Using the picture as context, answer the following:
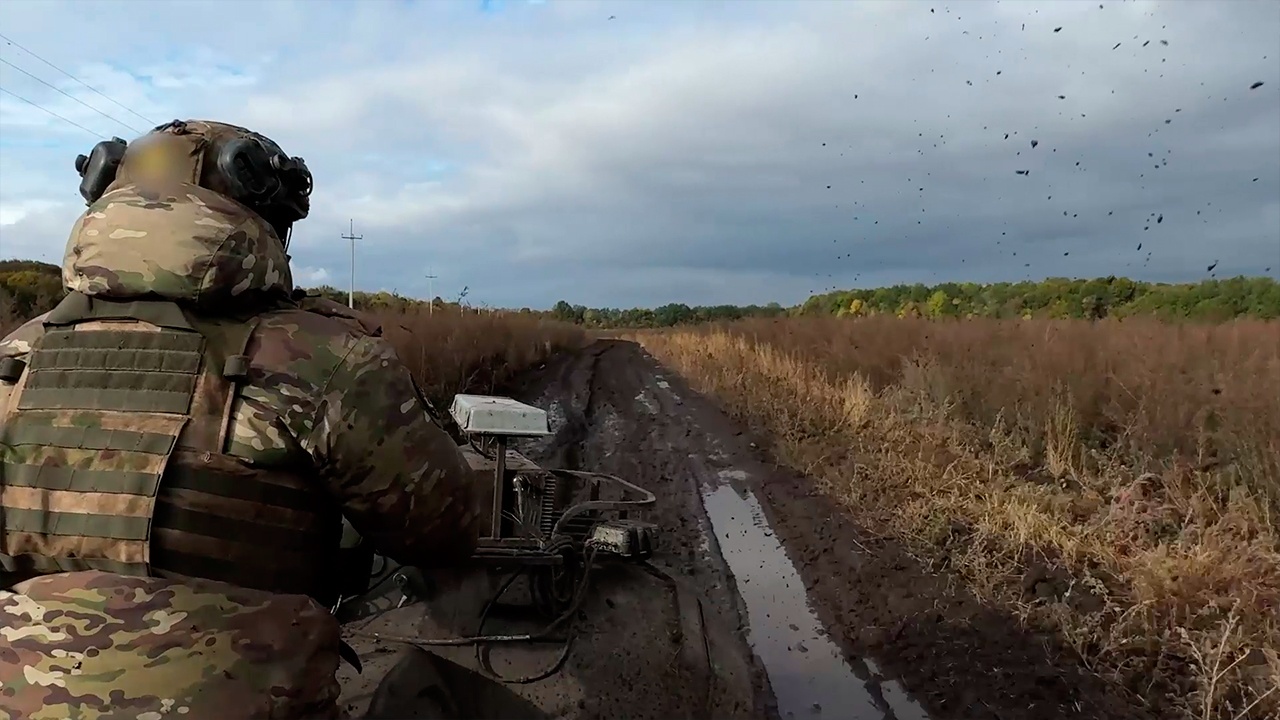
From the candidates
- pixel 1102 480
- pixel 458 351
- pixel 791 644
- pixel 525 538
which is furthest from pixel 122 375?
pixel 458 351

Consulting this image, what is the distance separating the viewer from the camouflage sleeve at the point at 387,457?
214cm

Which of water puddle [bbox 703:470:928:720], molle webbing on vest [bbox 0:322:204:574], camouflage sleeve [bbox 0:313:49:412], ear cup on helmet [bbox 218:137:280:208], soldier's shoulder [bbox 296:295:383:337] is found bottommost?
water puddle [bbox 703:470:928:720]

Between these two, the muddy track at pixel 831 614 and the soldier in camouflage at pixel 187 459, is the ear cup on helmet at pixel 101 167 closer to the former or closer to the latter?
the soldier in camouflage at pixel 187 459

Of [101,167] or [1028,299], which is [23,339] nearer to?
[101,167]

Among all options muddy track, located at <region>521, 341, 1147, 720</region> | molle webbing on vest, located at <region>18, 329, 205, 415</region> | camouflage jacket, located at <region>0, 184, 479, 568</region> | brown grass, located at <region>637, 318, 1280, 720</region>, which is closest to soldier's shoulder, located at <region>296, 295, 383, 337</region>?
camouflage jacket, located at <region>0, 184, 479, 568</region>

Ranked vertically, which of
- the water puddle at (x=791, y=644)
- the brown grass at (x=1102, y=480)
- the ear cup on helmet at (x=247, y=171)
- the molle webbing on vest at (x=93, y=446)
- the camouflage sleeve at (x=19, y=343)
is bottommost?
the water puddle at (x=791, y=644)

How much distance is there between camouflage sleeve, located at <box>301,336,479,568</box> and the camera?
2.14m

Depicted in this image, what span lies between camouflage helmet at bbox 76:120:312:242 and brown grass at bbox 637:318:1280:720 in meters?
4.32

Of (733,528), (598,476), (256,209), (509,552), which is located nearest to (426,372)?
(733,528)

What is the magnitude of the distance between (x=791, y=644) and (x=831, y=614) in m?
0.56

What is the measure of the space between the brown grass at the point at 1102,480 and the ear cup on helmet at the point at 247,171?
14.2 feet

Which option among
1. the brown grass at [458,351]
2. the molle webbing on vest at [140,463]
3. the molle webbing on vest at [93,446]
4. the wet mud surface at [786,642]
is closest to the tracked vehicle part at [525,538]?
the wet mud surface at [786,642]

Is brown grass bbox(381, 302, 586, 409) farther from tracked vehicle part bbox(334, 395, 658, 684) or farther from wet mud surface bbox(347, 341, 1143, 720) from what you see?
tracked vehicle part bbox(334, 395, 658, 684)

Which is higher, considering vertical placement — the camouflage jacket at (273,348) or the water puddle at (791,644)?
the camouflage jacket at (273,348)
